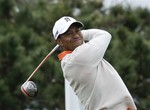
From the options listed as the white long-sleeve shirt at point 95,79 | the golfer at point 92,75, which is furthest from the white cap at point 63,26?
the white long-sleeve shirt at point 95,79

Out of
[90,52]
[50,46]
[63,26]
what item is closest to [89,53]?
[90,52]

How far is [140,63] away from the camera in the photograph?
8.16m

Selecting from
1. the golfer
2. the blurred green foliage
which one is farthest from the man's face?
the blurred green foliage

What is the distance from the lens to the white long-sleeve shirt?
3014mm

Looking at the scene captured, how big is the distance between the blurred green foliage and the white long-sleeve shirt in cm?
418

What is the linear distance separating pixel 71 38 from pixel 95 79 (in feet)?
0.87

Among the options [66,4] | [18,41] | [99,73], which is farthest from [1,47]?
[99,73]

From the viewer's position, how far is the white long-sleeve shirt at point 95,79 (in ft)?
9.89

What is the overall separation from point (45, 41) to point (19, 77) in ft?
2.46

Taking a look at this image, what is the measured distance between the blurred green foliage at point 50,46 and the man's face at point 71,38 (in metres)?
4.10

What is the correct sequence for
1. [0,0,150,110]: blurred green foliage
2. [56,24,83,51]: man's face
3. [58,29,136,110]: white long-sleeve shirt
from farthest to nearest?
[0,0,150,110]: blurred green foliage
[56,24,83,51]: man's face
[58,29,136,110]: white long-sleeve shirt

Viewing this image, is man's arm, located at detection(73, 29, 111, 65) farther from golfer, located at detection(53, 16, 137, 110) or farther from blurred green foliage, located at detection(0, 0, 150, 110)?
blurred green foliage, located at detection(0, 0, 150, 110)

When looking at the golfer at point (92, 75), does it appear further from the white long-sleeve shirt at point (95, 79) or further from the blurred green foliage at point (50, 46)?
the blurred green foliage at point (50, 46)

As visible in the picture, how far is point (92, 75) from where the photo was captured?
9.96ft
